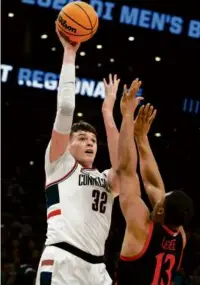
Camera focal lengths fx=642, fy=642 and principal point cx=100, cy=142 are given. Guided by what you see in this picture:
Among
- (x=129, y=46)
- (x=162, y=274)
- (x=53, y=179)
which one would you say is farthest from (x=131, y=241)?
(x=129, y=46)

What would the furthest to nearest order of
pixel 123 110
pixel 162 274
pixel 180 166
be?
pixel 180 166 → pixel 123 110 → pixel 162 274

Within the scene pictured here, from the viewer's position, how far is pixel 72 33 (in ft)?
13.2

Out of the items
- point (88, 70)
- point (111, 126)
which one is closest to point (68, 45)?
point (111, 126)

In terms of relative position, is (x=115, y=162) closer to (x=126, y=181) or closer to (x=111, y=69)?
(x=126, y=181)

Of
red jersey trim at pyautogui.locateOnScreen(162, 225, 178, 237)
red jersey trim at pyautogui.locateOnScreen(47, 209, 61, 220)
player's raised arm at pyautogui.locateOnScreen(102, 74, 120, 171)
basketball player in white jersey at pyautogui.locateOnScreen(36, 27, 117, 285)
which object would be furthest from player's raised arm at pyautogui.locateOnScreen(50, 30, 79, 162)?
red jersey trim at pyautogui.locateOnScreen(162, 225, 178, 237)

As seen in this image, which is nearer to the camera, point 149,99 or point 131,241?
point 131,241

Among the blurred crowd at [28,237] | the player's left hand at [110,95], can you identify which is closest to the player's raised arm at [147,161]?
the player's left hand at [110,95]

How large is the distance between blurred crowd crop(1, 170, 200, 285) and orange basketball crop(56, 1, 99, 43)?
13.6 ft

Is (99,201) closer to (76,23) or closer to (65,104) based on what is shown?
(65,104)

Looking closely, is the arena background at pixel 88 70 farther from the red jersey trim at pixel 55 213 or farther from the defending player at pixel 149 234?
the defending player at pixel 149 234

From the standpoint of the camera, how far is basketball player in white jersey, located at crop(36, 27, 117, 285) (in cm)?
377

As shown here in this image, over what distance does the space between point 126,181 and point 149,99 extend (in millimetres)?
9493

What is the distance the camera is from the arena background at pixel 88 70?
491 inches

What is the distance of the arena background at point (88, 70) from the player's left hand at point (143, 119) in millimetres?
7294
